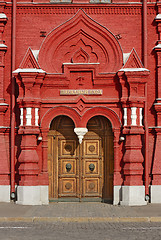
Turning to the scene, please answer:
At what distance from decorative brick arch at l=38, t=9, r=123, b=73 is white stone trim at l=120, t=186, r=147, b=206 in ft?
14.3

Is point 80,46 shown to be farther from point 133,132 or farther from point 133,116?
point 133,132

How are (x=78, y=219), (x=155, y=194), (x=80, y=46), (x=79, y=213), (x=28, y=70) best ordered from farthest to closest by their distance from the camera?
(x=80, y=46) < (x=155, y=194) < (x=28, y=70) < (x=79, y=213) < (x=78, y=219)

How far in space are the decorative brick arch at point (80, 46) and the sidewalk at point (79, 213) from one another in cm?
498

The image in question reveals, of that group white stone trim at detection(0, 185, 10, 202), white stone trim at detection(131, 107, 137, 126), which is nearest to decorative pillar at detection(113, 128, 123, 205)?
white stone trim at detection(131, 107, 137, 126)

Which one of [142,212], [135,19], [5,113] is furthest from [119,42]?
[142,212]

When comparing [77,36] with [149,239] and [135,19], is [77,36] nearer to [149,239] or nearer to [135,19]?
[135,19]

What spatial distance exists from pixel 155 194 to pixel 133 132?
7.82 ft

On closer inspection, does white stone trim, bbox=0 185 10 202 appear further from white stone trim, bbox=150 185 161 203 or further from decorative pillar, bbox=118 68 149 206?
white stone trim, bbox=150 185 161 203

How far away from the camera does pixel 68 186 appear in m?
15.8

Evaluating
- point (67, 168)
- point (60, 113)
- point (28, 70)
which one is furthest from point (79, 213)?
point (28, 70)

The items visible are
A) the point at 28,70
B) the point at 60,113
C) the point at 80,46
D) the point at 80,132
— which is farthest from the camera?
the point at 80,46

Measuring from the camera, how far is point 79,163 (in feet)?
51.9

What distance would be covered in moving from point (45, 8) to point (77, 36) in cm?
159

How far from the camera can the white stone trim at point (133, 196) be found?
1492cm
